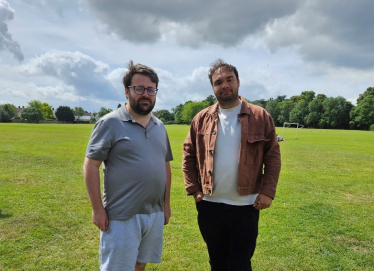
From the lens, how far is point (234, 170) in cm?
281

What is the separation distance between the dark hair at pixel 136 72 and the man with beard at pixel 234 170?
2.32 feet

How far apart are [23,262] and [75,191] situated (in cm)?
396

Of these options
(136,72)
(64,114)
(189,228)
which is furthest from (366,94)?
(64,114)

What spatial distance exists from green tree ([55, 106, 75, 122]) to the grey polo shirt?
401 feet

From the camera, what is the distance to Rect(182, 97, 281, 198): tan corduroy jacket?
2762 millimetres

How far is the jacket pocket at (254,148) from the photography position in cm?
275

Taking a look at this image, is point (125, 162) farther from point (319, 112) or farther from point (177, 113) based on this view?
point (177, 113)

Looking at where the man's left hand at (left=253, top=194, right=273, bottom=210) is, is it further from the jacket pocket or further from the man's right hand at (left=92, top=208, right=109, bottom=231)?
the man's right hand at (left=92, top=208, right=109, bottom=231)

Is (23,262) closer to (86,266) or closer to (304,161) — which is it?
(86,266)

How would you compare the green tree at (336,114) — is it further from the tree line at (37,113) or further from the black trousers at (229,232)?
the black trousers at (229,232)

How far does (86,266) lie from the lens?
3.89m

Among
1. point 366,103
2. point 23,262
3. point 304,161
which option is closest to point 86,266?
point 23,262

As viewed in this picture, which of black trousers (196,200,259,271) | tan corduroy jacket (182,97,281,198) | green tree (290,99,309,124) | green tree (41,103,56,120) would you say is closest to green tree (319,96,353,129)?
green tree (290,99,309,124)

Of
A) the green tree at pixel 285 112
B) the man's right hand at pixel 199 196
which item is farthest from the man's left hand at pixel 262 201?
the green tree at pixel 285 112
